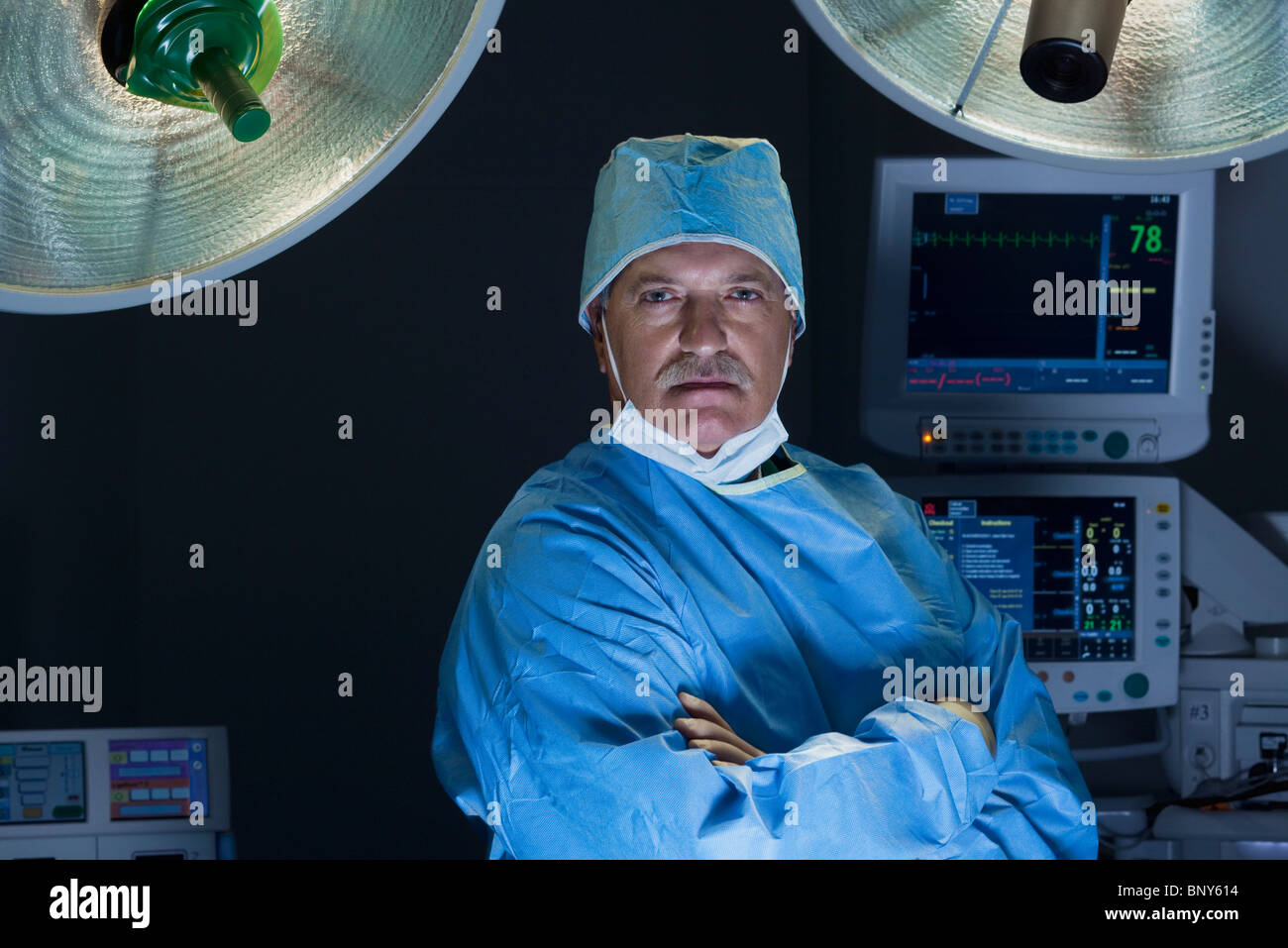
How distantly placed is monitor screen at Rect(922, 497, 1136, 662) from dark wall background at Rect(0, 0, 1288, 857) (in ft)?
1.76

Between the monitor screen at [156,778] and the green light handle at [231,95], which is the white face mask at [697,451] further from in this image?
the green light handle at [231,95]

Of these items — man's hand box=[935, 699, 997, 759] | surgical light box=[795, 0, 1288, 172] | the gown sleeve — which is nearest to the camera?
surgical light box=[795, 0, 1288, 172]

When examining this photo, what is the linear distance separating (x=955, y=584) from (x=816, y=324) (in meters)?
1.46

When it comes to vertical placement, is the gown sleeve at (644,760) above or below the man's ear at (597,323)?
below

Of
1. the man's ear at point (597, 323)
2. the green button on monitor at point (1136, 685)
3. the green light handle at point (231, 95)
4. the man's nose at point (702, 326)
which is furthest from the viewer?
the green button on monitor at point (1136, 685)

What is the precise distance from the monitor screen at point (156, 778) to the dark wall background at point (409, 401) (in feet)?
3.55

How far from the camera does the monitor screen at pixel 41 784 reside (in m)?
1.61

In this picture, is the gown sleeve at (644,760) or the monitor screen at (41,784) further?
the monitor screen at (41,784)

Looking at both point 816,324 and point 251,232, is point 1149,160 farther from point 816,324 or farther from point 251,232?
point 816,324

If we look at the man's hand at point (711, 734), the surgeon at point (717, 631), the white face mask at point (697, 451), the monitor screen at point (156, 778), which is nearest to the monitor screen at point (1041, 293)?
the surgeon at point (717, 631)

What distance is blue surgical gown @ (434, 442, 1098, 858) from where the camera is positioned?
3.71ft

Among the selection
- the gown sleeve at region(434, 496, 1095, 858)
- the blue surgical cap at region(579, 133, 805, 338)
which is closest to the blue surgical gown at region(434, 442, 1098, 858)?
the gown sleeve at region(434, 496, 1095, 858)

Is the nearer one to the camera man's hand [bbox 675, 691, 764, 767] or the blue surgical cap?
man's hand [bbox 675, 691, 764, 767]

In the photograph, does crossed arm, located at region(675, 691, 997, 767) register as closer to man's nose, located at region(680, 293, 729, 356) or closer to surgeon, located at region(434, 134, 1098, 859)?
surgeon, located at region(434, 134, 1098, 859)
